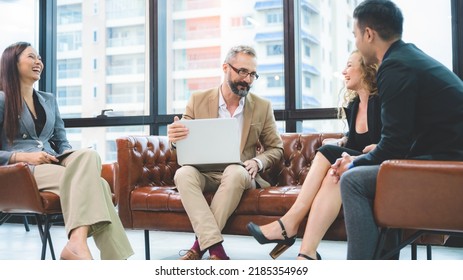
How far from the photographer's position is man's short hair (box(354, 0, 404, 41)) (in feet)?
6.83

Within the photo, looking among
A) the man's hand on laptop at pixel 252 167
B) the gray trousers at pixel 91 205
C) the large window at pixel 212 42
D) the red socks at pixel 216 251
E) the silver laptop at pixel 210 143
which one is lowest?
the red socks at pixel 216 251

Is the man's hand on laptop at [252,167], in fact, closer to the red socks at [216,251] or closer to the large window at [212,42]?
the red socks at [216,251]

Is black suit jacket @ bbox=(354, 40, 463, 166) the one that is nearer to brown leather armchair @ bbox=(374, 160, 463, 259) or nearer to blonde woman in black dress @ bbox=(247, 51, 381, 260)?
brown leather armchair @ bbox=(374, 160, 463, 259)

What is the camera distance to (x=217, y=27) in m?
4.76

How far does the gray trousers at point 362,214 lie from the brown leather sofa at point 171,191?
0.67 metres

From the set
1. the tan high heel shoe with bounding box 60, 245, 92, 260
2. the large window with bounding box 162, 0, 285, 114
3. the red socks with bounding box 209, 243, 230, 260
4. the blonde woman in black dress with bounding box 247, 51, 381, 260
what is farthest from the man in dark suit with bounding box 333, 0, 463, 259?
the large window with bounding box 162, 0, 285, 114

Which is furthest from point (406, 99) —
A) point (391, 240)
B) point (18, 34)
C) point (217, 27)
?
point (18, 34)

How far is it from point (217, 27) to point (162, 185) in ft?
6.46

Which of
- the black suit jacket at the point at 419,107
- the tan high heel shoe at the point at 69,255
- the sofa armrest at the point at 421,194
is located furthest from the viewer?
the tan high heel shoe at the point at 69,255

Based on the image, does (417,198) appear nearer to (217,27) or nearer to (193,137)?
(193,137)

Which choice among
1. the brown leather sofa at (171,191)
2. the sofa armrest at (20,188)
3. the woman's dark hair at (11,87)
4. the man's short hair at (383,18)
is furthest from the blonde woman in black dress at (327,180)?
the woman's dark hair at (11,87)

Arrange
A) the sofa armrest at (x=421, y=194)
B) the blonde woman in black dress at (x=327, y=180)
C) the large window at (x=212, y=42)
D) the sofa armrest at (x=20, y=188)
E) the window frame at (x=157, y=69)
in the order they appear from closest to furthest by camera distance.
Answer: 1. the sofa armrest at (x=421, y=194)
2. the blonde woman in black dress at (x=327, y=180)
3. the sofa armrest at (x=20, y=188)
4. the window frame at (x=157, y=69)
5. the large window at (x=212, y=42)

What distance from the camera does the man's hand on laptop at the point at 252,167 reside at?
292cm

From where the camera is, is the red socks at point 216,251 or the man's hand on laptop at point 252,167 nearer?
the red socks at point 216,251
